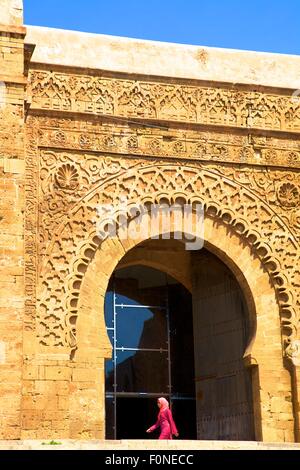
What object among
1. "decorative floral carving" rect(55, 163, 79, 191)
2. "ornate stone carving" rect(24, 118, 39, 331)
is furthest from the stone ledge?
"decorative floral carving" rect(55, 163, 79, 191)

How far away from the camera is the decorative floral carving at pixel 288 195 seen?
46.8 ft

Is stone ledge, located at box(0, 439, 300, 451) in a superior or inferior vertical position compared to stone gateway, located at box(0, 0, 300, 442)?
inferior

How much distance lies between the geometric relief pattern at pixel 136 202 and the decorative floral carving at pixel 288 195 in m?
0.01

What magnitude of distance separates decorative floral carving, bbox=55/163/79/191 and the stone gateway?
0.02 m

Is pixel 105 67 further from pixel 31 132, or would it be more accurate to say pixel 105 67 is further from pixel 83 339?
pixel 83 339

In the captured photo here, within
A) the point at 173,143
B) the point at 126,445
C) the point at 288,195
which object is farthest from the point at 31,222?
the point at 126,445

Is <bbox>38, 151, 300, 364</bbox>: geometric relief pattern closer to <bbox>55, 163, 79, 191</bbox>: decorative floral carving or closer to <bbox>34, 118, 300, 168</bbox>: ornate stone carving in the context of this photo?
<bbox>55, 163, 79, 191</bbox>: decorative floral carving

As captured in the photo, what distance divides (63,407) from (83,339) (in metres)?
0.84

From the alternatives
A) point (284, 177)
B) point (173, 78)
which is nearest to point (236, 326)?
point (284, 177)

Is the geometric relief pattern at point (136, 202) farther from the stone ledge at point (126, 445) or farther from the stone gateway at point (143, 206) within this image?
the stone ledge at point (126, 445)

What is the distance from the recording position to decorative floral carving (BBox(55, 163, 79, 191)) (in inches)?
531

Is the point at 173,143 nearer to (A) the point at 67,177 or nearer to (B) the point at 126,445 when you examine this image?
(A) the point at 67,177

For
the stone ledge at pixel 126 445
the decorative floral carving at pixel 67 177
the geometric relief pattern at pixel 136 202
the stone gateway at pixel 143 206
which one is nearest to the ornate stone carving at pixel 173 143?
the stone gateway at pixel 143 206

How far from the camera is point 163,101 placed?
46.4 feet
